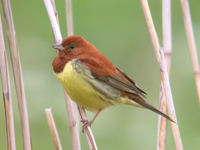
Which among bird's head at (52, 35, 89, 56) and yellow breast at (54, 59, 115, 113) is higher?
bird's head at (52, 35, 89, 56)

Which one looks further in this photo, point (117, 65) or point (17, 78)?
point (117, 65)

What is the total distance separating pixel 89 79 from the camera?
2814mm

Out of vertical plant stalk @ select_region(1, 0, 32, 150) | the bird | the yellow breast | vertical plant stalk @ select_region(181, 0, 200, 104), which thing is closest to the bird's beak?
the bird

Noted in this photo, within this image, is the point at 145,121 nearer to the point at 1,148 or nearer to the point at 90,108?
the point at 90,108

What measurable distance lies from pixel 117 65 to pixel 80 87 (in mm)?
1973

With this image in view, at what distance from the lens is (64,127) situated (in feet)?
13.7

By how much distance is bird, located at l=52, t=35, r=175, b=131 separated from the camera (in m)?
2.76

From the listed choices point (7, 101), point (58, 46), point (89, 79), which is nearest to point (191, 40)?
point (89, 79)

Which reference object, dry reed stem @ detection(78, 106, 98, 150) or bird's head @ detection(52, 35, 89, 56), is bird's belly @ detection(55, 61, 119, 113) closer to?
dry reed stem @ detection(78, 106, 98, 150)

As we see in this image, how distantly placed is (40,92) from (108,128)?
106 cm

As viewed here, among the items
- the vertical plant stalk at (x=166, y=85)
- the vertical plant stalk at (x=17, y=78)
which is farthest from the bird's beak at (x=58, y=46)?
the vertical plant stalk at (x=166, y=85)

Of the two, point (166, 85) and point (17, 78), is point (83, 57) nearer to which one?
point (17, 78)

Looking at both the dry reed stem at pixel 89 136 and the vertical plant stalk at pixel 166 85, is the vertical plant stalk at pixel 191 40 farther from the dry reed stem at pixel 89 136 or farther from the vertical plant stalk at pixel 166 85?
the dry reed stem at pixel 89 136

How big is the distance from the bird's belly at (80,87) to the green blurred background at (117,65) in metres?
1.05
